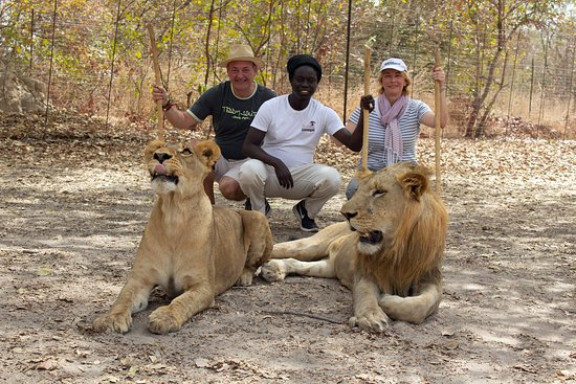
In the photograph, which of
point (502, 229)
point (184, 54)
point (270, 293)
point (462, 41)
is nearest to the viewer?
point (270, 293)

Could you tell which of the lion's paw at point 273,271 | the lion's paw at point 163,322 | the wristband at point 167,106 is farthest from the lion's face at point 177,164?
the wristband at point 167,106

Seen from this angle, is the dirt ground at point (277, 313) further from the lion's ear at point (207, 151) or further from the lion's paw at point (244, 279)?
the lion's ear at point (207, 151)

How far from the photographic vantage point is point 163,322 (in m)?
3.63

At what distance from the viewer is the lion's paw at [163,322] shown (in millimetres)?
3625

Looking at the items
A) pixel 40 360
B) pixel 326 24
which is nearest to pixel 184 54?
pixel 326 24

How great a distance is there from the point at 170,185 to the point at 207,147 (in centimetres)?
36

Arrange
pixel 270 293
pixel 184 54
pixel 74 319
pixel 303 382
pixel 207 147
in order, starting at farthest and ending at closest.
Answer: pixel 184 54 → pixel 270 293 → pixel 207 147 → pixel 74 319 → pixel 303 382

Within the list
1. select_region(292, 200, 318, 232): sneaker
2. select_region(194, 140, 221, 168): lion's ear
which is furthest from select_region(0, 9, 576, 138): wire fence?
select_region(194, 140, 221, 168): lion's ear

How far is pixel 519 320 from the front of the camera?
4305 mm

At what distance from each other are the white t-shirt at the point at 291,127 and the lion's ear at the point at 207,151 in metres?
1.79

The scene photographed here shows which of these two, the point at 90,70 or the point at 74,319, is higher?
the point at 90,70

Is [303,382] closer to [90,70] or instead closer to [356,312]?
[356,312]

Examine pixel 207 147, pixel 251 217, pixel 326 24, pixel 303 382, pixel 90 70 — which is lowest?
pixel 303 382

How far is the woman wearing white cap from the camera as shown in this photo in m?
Answer: 5.79
